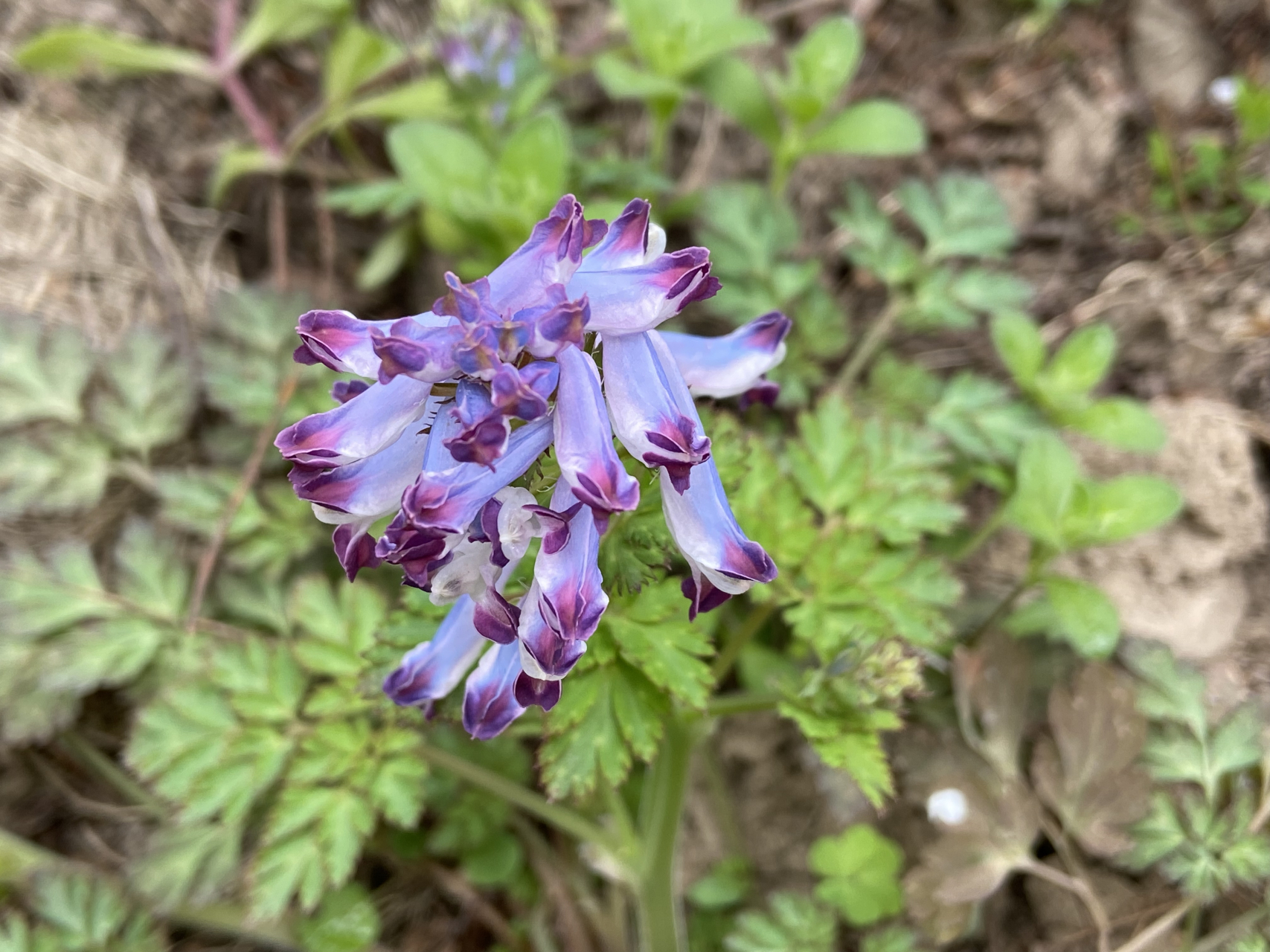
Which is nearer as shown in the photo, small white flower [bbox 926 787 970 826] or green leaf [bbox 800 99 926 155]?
small white flower [bbox 926 787 970 826]

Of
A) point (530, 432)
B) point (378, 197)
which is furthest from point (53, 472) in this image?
point (530, 432)

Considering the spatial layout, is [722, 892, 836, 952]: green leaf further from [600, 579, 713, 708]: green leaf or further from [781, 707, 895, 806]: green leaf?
[600, 579, 713, 708]: green leaf

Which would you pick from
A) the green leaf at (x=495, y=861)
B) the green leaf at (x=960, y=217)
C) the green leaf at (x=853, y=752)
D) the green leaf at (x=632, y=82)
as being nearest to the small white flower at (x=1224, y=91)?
the green leaf at (x=960, y=217)

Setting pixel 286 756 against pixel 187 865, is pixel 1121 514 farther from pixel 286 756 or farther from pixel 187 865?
pixel 187 865

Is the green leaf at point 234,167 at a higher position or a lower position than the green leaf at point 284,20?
lower

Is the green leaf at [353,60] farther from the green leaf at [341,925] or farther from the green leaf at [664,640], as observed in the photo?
the green leaf at [341,925]

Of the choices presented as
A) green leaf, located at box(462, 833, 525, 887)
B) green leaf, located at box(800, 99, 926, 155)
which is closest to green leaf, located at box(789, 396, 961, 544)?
green leaf, located at box(800, 99, 926, 155)
